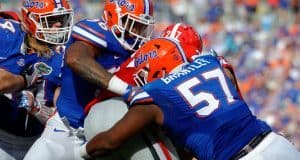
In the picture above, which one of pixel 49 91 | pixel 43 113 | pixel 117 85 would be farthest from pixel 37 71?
pixel 117 85

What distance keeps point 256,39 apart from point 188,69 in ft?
38.7

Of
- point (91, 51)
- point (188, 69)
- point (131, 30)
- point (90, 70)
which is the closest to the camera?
point (188, 69)

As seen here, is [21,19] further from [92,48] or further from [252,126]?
[252,126]

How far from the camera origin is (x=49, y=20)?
5926mm

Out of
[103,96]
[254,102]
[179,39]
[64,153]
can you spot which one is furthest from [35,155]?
[254,102]

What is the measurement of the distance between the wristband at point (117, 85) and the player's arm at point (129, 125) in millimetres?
344

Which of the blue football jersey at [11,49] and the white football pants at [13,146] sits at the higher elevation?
the blue football jersey at [11,49]

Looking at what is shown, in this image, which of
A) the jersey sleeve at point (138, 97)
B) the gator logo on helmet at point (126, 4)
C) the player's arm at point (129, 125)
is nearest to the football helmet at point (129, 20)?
the gator logo on helmet at point (126, 4)

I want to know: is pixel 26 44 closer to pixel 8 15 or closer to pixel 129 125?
pixel 8 15

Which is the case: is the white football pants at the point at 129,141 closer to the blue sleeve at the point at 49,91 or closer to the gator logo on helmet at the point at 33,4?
the blue sleeve at the point at 49,91

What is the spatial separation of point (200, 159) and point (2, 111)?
5.80ft

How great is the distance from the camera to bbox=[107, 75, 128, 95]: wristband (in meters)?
4.95

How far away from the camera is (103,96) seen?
5.20 metres

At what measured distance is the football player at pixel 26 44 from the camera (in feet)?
18.9
